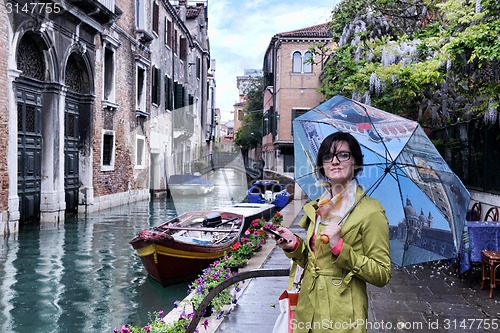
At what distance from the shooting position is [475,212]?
301 inches

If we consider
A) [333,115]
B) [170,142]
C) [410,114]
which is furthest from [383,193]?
[170,142]

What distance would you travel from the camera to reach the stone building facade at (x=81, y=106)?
1066 cm

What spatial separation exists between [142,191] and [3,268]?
11903mm

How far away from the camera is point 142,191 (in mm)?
19938

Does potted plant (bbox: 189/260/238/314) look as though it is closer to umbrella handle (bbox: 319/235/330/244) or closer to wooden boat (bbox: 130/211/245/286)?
wooden boat (bbox: 130/211/245/286)

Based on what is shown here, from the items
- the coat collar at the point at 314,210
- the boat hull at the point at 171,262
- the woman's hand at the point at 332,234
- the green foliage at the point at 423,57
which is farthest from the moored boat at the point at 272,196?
the woman's hand at the point at 332,234

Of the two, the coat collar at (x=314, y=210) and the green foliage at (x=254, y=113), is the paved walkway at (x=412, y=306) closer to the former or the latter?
the coat collar at (x=314, y=210)

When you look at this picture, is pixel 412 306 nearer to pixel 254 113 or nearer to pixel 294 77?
pixel 294 77

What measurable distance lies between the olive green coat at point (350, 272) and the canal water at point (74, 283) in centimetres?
402

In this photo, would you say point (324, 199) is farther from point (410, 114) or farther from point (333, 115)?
point (410, 114)

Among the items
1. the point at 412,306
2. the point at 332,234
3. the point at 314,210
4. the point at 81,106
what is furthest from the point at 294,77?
the point at 332,234

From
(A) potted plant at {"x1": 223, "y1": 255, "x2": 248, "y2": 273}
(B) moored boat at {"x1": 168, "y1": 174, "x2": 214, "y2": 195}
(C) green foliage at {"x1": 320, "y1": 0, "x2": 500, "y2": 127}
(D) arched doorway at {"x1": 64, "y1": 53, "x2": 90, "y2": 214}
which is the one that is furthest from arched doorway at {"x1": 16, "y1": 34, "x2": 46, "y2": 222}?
(B) moored boat at {"x1": 168, "y1": 174, "x2": 214, "y2": 195}

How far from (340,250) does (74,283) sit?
627cm

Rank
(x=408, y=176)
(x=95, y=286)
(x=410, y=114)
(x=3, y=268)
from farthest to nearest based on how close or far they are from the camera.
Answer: (x=410, y=114) < (x=3, y=268) < (x=95, y=286) < (x=408, y=176)
